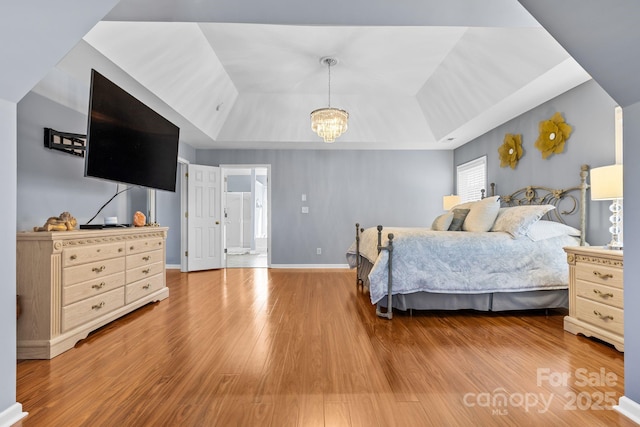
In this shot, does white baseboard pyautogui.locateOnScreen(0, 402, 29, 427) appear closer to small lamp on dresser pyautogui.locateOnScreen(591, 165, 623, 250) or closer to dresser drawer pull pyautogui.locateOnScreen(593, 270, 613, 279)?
dresser drawer pull pyautogui.locateOnScreen(593, 270, 613, 279)

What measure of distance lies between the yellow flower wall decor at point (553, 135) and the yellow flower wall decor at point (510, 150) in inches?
16.4

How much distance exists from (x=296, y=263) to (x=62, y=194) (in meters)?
3.86

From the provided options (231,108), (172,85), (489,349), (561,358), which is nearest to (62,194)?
(172,85)

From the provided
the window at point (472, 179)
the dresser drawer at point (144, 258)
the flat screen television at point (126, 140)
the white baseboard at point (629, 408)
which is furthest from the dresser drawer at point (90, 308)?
the window at point (472, 179)

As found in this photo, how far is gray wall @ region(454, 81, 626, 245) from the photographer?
2840mm

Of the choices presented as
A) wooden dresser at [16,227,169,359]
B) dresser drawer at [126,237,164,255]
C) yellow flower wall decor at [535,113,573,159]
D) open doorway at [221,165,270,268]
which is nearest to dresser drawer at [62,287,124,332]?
wooden dresser at [16,227,169,359]

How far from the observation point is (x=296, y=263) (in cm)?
596

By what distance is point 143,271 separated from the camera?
10.5 feet

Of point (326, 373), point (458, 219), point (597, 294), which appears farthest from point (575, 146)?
point (326, 373)

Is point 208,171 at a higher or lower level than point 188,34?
lower

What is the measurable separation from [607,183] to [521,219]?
30.9 inches

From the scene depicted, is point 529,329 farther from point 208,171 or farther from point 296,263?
point 208,171

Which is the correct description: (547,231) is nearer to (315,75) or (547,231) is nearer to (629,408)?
(629,408)

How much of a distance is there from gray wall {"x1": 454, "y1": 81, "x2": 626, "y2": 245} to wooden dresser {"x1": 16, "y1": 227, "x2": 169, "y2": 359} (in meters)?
4.47
